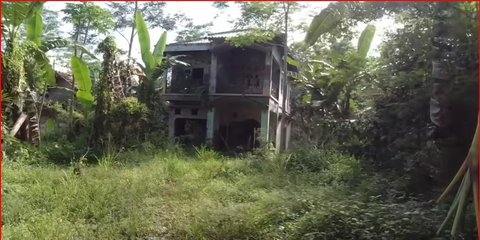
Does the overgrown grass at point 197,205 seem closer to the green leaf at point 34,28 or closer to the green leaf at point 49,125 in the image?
the green leaf at point 34,28

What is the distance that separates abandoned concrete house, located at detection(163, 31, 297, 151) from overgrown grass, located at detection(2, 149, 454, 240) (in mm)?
5108

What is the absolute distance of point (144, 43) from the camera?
1066cm

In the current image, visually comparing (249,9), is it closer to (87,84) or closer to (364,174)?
(87,84)

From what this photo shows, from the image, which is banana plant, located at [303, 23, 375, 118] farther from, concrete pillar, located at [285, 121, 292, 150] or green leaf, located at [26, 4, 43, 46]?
green leaf, located at [26, 4, 43, 46]

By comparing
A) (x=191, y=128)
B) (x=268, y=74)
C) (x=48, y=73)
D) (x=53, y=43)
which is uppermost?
(x=53, y=43)

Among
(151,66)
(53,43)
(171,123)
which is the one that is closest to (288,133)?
(171,123)

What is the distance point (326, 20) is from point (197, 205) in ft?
11.7

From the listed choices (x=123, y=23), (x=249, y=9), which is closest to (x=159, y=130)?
(x=249, y=9)

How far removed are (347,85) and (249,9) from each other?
3091 millimetres

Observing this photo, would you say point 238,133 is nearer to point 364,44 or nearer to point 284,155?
point 284,155

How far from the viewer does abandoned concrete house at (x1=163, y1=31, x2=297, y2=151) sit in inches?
497

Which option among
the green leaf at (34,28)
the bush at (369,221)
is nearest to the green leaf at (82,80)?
the green leaf at (34,28)

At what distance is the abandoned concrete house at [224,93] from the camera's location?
41.4ft

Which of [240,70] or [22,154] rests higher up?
[240,70]
